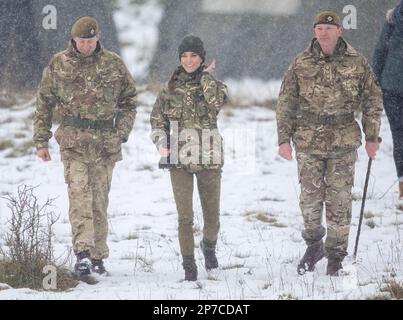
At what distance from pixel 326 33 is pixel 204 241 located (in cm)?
195

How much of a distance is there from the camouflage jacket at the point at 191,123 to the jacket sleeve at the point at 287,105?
1.60 feet

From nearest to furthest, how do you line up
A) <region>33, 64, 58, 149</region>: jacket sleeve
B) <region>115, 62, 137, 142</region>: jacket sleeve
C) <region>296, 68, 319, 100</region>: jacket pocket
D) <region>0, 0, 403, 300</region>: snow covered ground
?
<region>0, 0, 403, 300</region>: snow covered ground → <region>296, 68, 319, 100</region>: jacket pocket → <region>33, 64, 58, 149</region>: jacket sleeve → <region>115, 62, 137, 142</region>: jacket sleeve

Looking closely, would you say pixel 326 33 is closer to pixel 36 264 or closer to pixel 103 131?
pixel 103 131

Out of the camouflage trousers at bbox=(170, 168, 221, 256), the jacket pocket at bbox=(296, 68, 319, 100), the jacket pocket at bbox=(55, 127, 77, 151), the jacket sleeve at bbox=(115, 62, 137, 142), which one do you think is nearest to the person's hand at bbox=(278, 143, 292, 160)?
the jacket pocket at bbox=(296, 68, 319, 100)

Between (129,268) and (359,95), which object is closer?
(359,95)

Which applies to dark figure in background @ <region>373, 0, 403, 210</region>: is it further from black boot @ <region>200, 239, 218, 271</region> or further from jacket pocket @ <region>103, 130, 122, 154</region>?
jacket pocket @ <region>103, 130, 122, 154</region>

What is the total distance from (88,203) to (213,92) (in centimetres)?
139

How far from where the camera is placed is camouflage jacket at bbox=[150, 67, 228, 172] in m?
6.47

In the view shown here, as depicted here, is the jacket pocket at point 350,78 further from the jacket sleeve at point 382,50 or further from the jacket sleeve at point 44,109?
the jacket sleeve at point 44,109

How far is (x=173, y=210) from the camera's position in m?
9.84

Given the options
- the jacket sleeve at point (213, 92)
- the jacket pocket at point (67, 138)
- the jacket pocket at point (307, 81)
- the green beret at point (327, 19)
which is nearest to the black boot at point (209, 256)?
the jacket sleeve at point (213, 92)

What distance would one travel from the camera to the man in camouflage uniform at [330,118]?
646 centimetres

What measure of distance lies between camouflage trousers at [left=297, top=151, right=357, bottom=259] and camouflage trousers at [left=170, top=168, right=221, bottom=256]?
707mm

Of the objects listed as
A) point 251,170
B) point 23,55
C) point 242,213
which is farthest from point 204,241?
point 23,55
